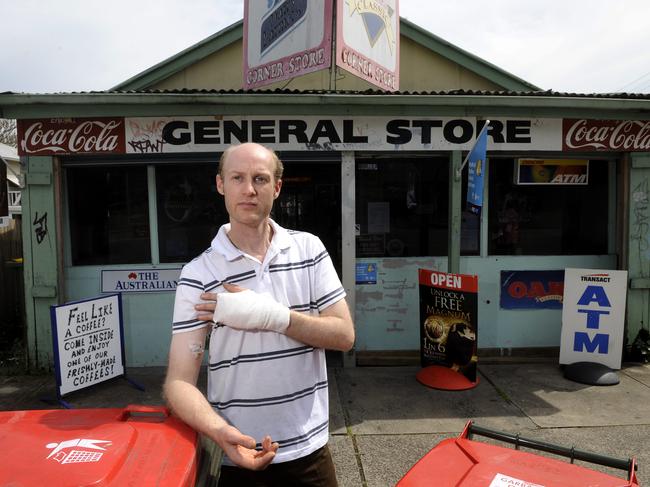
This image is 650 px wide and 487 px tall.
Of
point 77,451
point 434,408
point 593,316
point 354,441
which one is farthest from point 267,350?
point 593,316

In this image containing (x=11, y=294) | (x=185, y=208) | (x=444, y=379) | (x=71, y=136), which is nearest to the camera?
(x=444, y=379)

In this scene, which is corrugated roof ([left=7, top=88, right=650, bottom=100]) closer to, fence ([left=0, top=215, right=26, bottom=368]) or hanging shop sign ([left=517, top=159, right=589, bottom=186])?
hanging shop sign ([left=517, top=159, right=589, bottom=186])

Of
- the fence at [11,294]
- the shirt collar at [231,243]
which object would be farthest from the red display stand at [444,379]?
the fence at [11,294]

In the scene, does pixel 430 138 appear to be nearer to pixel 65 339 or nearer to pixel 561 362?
pixel 561 362

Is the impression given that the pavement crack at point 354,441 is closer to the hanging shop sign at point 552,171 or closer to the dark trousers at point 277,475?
the dark trousers at point 277,475

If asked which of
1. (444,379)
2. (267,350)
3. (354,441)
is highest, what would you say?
(267,350)

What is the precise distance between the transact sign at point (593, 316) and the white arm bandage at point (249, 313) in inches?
185

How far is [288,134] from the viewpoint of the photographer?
5.25 m

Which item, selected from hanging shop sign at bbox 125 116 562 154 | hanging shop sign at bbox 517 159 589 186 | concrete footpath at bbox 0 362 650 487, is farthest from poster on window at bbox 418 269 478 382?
hanging shop sign at bbox 517 159 589 186

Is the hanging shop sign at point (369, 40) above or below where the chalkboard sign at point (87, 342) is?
above

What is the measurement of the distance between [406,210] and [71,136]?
3.72 metres

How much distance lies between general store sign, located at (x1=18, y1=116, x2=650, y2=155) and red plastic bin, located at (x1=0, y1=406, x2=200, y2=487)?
3918 mm

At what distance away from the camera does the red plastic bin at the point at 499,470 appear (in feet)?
5.02

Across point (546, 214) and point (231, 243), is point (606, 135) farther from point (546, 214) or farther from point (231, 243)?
point (231, 243)
